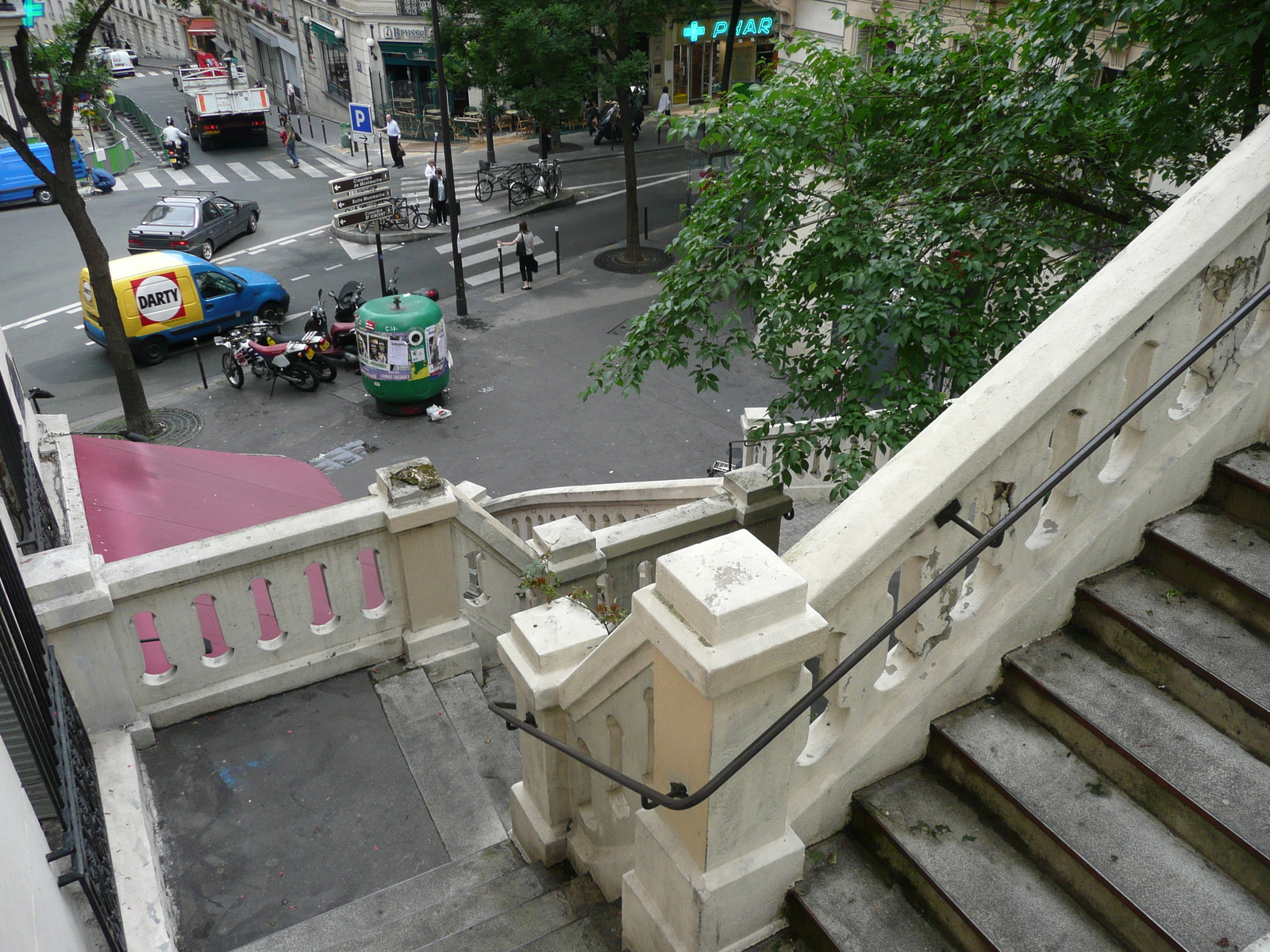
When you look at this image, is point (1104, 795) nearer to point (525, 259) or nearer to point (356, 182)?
point (525, 259)

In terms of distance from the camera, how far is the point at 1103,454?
3.87 meters

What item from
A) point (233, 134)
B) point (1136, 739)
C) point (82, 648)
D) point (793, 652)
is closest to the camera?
point (793, 652)

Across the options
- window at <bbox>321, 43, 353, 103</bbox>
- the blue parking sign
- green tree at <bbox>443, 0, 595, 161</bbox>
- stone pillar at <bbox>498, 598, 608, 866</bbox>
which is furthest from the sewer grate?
window at <bbox>321, 43, 353, 103</bbox>

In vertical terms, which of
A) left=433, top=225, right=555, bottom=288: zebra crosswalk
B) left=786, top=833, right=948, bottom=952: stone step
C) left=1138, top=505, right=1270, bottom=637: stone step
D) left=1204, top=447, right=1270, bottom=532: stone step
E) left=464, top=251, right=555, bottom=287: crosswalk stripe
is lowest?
left=464, top=251, right=555, bottom=287: crosswalk stripe

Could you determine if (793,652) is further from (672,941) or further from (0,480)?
(0,480)

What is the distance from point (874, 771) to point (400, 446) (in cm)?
1322

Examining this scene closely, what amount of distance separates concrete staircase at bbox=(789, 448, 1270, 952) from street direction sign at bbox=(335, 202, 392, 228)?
25.3 metres

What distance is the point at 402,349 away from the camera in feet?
52.6

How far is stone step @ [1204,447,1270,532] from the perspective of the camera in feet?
13.2

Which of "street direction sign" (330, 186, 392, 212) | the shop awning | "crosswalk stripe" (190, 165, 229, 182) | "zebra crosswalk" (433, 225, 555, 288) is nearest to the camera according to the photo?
the shop awning

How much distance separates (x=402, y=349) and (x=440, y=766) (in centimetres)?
1134

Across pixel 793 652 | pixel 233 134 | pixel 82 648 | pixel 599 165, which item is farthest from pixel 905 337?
pixel 233 134

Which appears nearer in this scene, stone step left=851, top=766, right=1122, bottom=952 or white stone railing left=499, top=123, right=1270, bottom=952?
white stone railing left=499, top=123, right=1270, bottom=952

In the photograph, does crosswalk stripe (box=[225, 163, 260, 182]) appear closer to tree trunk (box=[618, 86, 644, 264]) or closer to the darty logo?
tree trunk (box=[618, 86, 644, 264])
